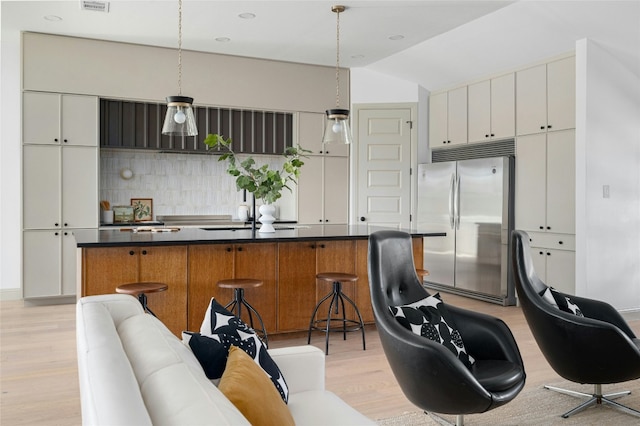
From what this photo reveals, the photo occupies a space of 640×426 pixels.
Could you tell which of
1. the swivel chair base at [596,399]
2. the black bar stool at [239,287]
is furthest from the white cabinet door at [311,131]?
the swivel chair base at [596,399]

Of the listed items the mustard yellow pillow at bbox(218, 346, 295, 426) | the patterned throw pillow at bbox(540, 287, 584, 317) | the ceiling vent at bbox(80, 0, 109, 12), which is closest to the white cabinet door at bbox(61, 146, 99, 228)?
the ceiling vent at bbox(80, 0, 109, 12)

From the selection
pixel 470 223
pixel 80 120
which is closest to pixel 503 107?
pixel 470 223

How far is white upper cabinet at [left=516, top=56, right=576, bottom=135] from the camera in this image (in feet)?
17.6

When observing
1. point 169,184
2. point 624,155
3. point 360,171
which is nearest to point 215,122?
point 169,184

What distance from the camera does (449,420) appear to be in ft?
9.56

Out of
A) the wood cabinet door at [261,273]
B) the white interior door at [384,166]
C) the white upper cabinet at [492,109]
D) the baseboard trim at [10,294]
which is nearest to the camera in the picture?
the wood cabinet door at [261,273]

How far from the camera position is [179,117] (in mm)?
3906

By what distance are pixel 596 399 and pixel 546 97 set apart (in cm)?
343

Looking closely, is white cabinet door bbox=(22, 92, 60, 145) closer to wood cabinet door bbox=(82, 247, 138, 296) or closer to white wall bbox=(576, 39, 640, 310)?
wood cabinet door bbox=(82, 247, 138, 296)

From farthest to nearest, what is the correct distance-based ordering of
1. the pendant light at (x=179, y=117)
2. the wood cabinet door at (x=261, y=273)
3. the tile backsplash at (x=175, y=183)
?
the tile backsplash at (x=175, y=183), the wood cabinet door at (x=261, y=273), the pendant light at (x=179, y=117)

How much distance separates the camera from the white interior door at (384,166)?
23.4 ft

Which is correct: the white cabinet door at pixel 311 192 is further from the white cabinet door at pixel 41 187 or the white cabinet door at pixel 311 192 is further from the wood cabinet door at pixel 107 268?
the wood cabinet door at pixel 107 268

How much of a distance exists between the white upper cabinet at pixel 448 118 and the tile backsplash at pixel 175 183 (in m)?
2.05

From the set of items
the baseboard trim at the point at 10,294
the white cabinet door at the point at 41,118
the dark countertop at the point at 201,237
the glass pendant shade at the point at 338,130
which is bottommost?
the baseboard trim at the point at 10,294
